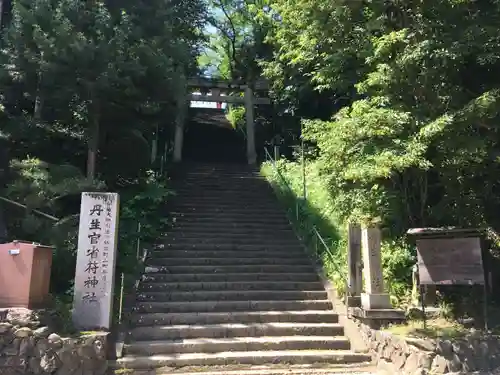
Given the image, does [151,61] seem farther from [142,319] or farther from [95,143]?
[142,319]

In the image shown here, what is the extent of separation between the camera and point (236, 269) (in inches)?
407

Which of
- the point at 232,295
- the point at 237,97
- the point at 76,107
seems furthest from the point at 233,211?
the point at 237,97

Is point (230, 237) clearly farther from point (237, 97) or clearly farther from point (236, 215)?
point (237, 97)

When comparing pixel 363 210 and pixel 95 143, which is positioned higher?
pixel 95 143

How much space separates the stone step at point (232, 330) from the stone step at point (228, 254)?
2.68m

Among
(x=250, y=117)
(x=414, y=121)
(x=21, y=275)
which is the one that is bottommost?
(x=21, y=275)

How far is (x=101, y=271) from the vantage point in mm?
7512

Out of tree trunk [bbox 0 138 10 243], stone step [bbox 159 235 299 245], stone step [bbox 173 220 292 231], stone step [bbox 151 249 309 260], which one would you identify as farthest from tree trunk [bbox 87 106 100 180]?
stone step [bbox 173 220 292 231]

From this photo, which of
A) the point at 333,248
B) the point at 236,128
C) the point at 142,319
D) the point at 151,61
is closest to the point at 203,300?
the point at 142,319

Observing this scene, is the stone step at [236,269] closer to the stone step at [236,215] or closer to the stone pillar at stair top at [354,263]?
the stone pillar at stair top at [354,263]

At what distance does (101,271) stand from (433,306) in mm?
5572

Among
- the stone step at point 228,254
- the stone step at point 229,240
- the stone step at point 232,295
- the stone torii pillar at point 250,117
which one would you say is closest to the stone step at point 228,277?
the stone step at point 232,295

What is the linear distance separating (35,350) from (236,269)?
15.1 ft

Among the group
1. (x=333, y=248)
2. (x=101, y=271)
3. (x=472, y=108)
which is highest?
(x=472, y=108)
